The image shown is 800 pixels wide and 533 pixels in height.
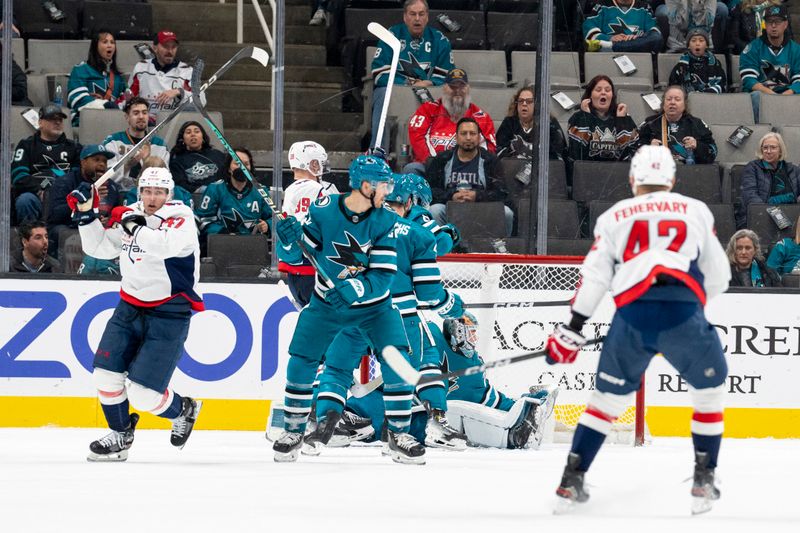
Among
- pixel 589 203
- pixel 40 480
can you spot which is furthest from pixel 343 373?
pixel 589 203

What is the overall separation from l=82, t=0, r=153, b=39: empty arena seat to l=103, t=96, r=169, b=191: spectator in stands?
699mm

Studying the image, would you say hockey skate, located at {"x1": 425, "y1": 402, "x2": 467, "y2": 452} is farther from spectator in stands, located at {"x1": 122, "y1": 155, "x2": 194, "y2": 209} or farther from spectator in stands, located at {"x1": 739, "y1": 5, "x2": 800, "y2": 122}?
spectator in stands, located at {"x1": 739, "y1": 5, "x2": 800, "y2": 122}

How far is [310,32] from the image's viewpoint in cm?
782

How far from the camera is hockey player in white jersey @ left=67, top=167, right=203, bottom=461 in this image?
18.0 ft

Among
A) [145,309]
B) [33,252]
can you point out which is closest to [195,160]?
[33,252]

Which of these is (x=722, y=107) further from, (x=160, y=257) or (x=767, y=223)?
(x=160, y=257)

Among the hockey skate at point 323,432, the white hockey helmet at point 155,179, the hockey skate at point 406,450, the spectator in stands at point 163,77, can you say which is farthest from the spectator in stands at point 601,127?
the white hockey helmet at point 155,179

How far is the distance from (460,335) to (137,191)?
6.28ft

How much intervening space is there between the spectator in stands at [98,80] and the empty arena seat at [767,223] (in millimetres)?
3601

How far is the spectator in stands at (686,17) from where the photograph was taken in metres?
8.75

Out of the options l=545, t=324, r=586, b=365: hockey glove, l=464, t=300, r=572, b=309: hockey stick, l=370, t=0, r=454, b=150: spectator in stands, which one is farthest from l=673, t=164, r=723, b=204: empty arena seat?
l=545, t=324, r=586, b=365: hockey glove

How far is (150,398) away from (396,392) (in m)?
1.01

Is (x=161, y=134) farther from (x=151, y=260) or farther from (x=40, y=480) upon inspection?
(x=40, y=480)

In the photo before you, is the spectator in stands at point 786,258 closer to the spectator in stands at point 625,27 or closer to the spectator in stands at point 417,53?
the spectator in stands at point 625,27
